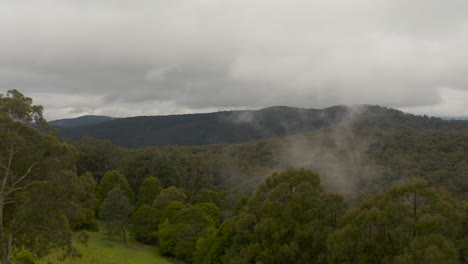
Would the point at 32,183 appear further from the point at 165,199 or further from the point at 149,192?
the point at 149,192

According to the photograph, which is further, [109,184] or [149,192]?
[149,192]

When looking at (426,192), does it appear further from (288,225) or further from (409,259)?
(288,225)

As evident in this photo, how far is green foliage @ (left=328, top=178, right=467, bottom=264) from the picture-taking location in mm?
13617

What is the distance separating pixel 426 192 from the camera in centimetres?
1446

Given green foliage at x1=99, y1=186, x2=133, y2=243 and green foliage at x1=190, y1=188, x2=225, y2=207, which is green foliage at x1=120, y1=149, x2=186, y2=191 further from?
green foliage at x1=99, y1=186, x2=133, y2=243

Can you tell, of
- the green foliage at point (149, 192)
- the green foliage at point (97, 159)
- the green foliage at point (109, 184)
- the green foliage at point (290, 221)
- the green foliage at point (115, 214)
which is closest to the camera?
the green foliage at point (290, 221)

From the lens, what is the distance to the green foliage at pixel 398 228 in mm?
13617

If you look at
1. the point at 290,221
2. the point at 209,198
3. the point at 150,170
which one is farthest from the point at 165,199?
the point at 290,221

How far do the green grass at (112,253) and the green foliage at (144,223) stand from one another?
1200mm

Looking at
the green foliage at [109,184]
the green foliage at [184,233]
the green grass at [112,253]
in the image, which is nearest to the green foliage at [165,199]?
the green grass at [112,253]

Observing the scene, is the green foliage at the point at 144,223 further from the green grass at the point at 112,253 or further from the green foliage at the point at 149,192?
the green foliage at the point at 149,192

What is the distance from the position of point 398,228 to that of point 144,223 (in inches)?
1246

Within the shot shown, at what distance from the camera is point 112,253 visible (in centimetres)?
Answer: 2897

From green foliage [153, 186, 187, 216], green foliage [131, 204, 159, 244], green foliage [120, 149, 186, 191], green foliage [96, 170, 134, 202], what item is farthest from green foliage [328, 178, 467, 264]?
green foliage [120, 149, 186, 191]
